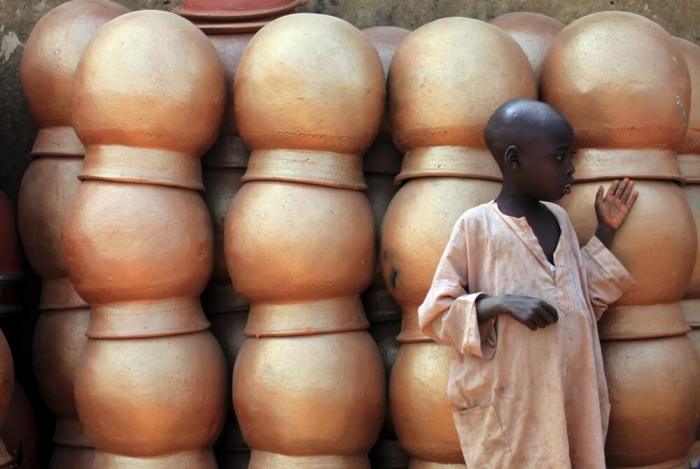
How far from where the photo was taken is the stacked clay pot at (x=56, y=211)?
134 inches

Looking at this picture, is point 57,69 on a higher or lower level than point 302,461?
higher

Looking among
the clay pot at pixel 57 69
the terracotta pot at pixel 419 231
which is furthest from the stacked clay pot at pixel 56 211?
the terracotta pot at pixel 419 231

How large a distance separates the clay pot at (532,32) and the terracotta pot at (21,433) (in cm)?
200

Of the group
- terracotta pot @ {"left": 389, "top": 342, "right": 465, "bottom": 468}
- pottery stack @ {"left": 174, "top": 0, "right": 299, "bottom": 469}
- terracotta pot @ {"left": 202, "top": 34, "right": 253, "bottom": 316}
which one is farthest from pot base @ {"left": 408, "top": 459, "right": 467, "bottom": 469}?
terracotta pot @ {"left": 202, "top": 34, "right": 253, "bottom": 316}

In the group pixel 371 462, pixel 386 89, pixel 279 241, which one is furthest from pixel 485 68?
pixel 371 462

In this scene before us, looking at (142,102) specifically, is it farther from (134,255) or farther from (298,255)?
(298,255)

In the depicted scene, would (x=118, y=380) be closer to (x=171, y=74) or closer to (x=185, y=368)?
(x=185, y=368)

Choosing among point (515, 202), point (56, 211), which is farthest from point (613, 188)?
point (56, 211)

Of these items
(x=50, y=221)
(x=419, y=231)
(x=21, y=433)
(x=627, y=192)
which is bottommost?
(x=21, y=433)

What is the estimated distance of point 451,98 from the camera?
9.87 ft

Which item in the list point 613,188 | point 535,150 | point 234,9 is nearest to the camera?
point 535,150

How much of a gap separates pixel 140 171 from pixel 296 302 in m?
0.60

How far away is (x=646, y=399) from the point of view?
2910mm

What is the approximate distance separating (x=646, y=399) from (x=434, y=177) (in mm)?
866
